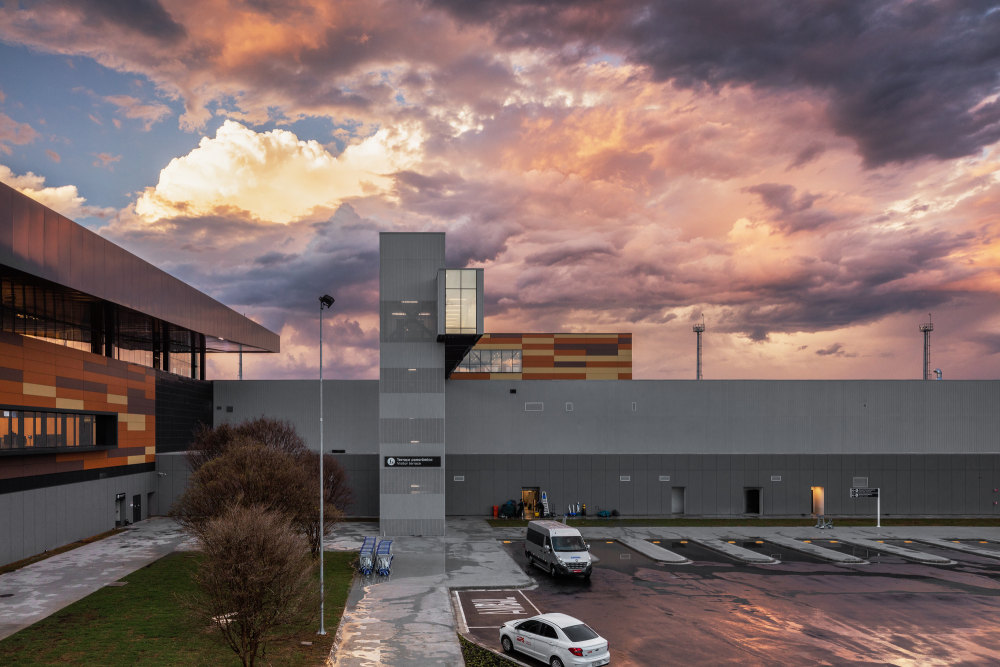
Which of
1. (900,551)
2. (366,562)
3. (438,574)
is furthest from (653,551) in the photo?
(366,562)

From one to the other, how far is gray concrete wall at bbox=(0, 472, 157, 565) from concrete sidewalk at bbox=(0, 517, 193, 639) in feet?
4.35

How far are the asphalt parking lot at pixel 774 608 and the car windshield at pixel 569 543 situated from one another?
1.49 meters

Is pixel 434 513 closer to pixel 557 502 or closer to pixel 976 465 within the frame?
pixel 557 502

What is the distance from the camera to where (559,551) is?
30.6m

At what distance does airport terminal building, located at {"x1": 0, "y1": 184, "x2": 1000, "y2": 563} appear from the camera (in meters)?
42.1

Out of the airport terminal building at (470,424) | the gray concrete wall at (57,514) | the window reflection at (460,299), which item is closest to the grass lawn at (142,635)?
the gray concrete wall at (57,514)

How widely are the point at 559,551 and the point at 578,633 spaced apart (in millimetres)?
11849

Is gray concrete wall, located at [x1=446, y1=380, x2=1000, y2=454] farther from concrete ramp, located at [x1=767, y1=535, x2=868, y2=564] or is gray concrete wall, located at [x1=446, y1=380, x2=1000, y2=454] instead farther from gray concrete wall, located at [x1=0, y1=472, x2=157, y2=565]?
gray concrete wall, located at [x1=0, y1=472, x2=157, y2=565]

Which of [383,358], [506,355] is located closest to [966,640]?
[383,358]

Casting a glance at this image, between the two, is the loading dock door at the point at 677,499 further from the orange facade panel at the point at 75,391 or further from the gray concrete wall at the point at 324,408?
the orange facade panel at the point at 75,391

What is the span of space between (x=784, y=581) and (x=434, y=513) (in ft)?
69.7

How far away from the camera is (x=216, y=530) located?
16594 millimetres

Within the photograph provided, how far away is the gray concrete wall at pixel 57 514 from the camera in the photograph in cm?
3278

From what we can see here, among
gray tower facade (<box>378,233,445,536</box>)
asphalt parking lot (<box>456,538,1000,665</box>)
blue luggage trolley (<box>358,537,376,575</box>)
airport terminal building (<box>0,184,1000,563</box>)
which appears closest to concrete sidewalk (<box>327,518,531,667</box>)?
blue luggage trolley (<box>358,537,376,575</box>)
